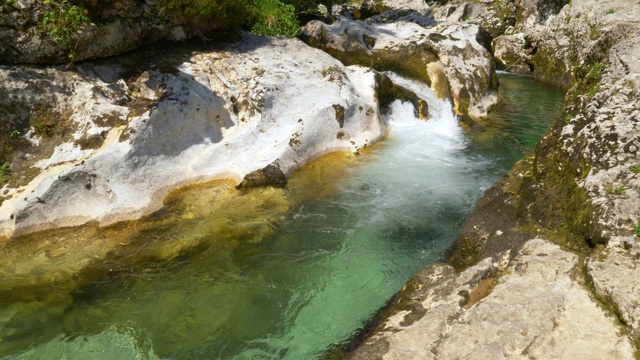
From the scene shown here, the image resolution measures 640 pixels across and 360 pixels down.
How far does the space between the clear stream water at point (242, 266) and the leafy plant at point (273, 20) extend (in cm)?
504

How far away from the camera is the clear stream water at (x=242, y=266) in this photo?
18.3 feet

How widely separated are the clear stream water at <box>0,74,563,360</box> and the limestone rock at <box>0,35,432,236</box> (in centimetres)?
44

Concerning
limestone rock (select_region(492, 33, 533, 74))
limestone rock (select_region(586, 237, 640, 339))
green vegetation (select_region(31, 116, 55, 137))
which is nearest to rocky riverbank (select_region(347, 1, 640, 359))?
limestone rock (select_region(586, 237, 640, 339))

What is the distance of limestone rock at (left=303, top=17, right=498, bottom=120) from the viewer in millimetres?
13289

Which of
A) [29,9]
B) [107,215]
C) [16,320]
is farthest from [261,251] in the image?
[29,9]

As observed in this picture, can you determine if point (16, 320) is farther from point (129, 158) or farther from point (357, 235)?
point (357, 235)

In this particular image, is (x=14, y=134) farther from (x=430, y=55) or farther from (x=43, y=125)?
(x=430, y=55)

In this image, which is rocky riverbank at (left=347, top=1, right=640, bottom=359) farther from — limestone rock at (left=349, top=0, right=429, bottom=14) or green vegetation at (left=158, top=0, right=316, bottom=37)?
limestone rock at (left=349, top=0, right=429, bottom=14)

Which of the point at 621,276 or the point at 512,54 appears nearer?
the point at 621,276

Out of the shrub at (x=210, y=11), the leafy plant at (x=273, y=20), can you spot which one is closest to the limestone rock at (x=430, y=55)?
the leafy plant at (x=273, y=20)

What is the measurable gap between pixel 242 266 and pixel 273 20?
8.53m

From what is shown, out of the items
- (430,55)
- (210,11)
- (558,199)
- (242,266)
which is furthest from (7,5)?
(430,55)

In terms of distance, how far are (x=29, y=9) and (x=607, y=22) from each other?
17.7 metres

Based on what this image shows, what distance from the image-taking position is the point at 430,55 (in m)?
13.7
